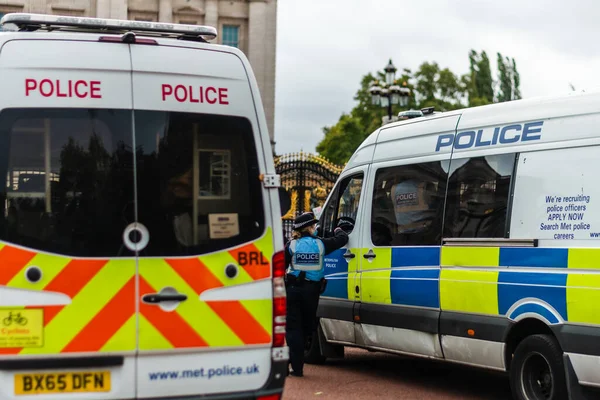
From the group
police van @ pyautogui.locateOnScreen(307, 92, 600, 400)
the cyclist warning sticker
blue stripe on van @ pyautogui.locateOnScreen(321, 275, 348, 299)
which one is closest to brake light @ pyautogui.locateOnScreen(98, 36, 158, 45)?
the cyclist warning sticker

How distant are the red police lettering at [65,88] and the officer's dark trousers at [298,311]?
498 centimetres

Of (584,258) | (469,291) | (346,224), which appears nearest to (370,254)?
(346,224)

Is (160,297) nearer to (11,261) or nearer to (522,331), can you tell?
(11,261)

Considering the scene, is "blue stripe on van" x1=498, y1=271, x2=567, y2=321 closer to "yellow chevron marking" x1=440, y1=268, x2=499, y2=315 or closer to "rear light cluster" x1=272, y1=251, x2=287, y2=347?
"yellow chevron marking" x1=440, y1=268, x2=499, y2=315

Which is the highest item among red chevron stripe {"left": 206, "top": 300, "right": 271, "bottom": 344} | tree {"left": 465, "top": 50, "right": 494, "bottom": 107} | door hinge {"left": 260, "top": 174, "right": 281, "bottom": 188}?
tree {"left": 465, "top": 50, "right": 494, "bottom": 107}

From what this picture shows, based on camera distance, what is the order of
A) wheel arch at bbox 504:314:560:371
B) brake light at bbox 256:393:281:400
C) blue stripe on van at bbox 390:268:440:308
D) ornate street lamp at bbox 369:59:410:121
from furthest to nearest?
ornate street lamp at bbox 369:59:410:121
blue stripe on van at bbox 390:268:440:308
wheel arch at bbox 504:314:560:371
brake light at bbox 256:393:281:400

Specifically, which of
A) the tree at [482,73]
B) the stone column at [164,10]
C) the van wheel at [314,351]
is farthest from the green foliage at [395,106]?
the van wheel at [314,351]

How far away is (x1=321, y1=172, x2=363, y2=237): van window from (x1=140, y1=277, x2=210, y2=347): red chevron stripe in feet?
16.8

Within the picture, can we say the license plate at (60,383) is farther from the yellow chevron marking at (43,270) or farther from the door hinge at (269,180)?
the door hinge at (269,180)

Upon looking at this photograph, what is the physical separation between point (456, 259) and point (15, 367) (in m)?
4.52

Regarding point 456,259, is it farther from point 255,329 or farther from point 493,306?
point 255,329

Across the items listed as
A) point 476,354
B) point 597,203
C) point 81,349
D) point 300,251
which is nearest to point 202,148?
point 81,349

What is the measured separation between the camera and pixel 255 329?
6340 mm

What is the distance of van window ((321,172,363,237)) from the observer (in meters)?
11.2
